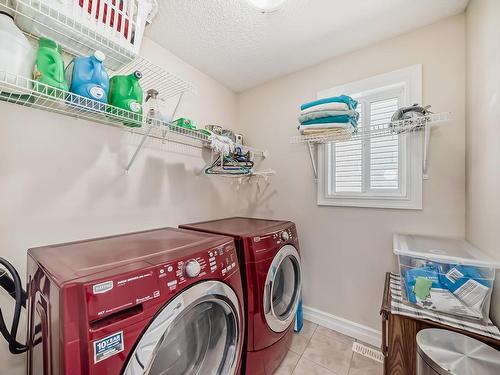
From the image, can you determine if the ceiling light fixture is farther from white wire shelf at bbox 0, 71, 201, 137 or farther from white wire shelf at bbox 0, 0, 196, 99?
white wire shelf at bbox 0, 71, 201, 137

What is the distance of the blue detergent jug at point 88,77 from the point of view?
1014 millimetres

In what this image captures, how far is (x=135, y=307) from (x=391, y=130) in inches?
70.8

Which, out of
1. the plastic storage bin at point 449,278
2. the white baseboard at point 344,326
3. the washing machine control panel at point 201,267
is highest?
the washing machine control panel at point 201,267

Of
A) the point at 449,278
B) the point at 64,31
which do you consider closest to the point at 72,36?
the point at 64,31

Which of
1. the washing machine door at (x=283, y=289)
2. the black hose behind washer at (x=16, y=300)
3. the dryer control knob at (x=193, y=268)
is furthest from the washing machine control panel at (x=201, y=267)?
the black hose behind washer at (x=16, y=300)

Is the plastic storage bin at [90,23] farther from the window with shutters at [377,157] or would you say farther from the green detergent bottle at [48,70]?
the window with shutters at [377,157]

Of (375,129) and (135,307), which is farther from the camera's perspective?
(375,129)

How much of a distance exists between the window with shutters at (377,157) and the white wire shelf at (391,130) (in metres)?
0.03

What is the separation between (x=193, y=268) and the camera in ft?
2.84

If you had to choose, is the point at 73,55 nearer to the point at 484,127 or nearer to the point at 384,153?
the point at 384,153

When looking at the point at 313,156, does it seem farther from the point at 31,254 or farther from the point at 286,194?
the point at 31,254

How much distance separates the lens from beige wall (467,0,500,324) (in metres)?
1.07

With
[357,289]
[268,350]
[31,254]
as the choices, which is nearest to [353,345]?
[357,289]

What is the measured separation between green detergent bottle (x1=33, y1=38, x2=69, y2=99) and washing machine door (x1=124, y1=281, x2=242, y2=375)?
1016 mm
